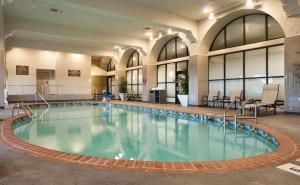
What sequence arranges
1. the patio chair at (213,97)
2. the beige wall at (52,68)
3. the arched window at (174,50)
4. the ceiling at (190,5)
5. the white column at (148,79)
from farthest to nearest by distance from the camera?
the beige wall at (52,68), the white column at (148,79), the arched window at (174,50), the patio chair at (213,97), the ceiling at (190,5)

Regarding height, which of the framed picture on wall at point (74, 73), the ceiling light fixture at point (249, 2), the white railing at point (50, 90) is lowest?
the white railing at point (50, 90)

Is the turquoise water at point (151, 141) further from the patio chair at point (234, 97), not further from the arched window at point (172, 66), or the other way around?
the arched window at point (172, 66)

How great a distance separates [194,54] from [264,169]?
8.56 meters

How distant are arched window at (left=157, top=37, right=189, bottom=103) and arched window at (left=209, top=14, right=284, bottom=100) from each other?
2.04m

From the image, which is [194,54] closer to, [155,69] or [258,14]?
[258,14]

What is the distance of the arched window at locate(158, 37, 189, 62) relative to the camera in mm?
12164

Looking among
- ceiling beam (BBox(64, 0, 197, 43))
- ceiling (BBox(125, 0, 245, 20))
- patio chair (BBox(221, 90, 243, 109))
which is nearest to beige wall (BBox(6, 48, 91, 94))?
ceiling beam (BBox(64, 0, 197, 43))

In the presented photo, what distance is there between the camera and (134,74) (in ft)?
54.7

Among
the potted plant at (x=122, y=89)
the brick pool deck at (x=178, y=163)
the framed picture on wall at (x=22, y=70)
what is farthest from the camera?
the potted plant at (x=122, y=89)

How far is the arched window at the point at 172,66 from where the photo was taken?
12.2 m

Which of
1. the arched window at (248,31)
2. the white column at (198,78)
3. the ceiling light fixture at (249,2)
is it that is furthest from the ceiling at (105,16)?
the white column at (198,78)

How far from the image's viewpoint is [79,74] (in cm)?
1808

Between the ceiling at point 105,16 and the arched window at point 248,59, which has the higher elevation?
the ceiling at point 105,16

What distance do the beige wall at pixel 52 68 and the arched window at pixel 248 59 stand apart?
1145 centimetres
